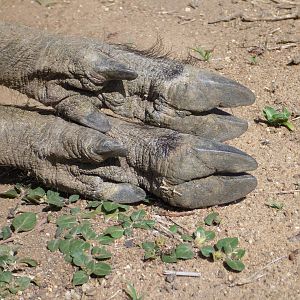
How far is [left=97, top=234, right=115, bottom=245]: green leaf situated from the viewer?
326 cm

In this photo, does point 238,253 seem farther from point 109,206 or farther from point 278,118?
point 278,118

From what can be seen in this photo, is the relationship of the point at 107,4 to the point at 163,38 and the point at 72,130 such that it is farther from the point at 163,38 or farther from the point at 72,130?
the point at 72,130

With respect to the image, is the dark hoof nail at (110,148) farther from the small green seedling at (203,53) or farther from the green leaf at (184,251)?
the small green seedling at (203,53)

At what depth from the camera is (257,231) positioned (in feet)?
10.7

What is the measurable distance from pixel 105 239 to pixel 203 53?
1696mm

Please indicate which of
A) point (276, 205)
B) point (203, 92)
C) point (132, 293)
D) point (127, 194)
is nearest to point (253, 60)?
point (203, 92)

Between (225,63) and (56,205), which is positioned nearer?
(56,205)

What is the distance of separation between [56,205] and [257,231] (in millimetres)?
890

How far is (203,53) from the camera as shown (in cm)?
459

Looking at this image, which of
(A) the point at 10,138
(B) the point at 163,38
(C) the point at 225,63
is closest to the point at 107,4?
(B) the point at 163,38

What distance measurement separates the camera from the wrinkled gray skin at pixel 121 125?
10.8 feet

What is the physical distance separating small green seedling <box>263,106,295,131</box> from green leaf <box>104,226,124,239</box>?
3.39ft

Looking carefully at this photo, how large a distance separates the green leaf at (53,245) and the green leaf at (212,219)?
2.07ft

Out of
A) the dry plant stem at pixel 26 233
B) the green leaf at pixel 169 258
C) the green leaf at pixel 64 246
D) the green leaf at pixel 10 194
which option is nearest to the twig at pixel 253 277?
the green leaf at pixel 169 258
